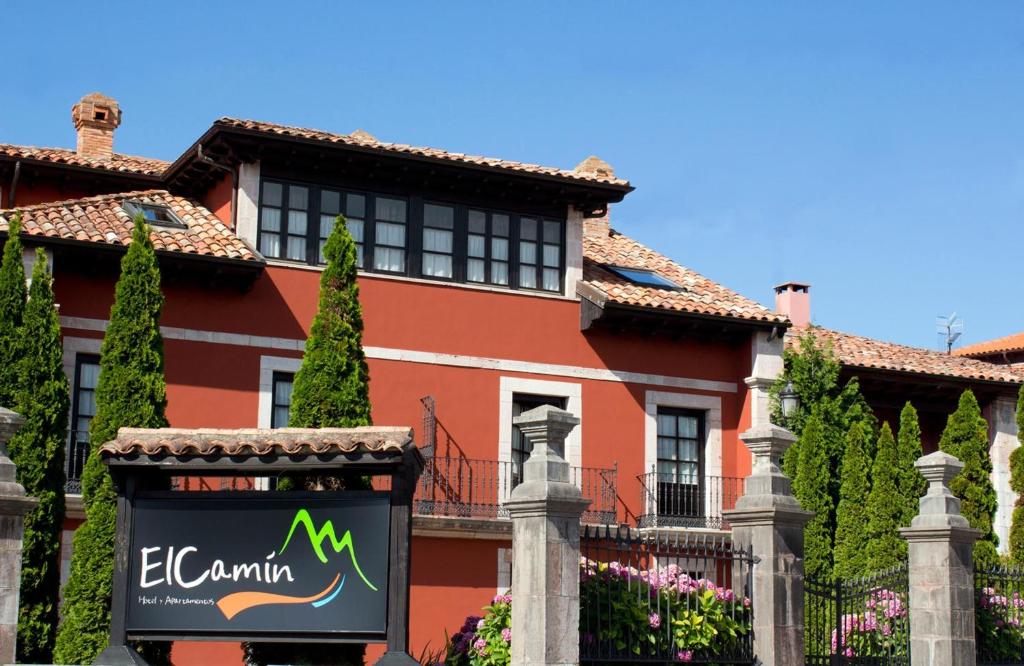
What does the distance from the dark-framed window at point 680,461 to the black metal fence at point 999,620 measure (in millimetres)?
6905

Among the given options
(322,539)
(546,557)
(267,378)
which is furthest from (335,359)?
(546,557)

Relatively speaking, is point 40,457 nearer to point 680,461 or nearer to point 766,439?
point 766,439

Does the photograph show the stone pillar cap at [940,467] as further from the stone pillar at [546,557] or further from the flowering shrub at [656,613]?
the stone pillar at [546,557]

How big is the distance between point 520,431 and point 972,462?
8.99 metres

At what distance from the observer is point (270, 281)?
24.4 metres

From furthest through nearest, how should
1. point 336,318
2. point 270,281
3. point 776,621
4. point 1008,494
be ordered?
1. point 1008,494
2. point 270,281
3. point 336,318
4. point 776,621

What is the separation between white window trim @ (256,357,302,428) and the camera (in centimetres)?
2397

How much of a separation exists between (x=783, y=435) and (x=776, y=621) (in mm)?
2153

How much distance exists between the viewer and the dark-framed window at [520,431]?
85.0 feet

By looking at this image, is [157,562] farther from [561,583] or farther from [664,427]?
[664,427]

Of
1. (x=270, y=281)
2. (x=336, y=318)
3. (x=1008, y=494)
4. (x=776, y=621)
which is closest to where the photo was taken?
(x=776, y=621)

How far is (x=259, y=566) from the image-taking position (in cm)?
1501

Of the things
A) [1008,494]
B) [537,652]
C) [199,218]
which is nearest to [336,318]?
[199,218]

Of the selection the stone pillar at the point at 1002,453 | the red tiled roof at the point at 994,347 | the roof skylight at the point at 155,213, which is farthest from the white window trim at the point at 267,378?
the red tiled roof at the point at 994,347
